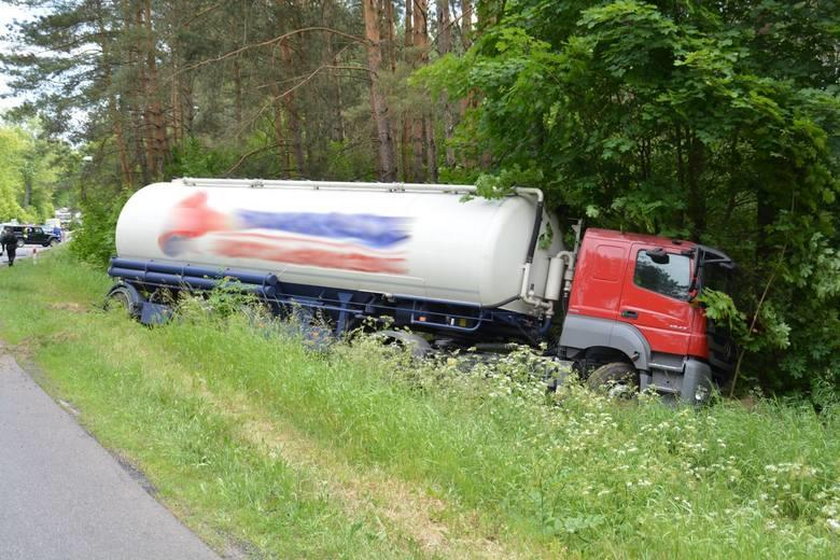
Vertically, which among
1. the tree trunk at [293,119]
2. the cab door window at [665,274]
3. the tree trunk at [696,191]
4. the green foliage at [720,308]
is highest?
the tree trunk at [293,119]

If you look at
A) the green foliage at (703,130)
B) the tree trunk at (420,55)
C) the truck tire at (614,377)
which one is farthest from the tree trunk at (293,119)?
the truck tire at (614,377)

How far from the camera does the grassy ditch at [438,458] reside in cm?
434

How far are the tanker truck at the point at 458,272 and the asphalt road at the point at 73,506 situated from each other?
4.86 meters

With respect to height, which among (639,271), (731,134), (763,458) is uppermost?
(731,134)

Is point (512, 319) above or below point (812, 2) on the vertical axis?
below

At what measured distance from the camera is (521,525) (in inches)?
177

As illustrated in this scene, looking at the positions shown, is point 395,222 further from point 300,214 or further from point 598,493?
point 598,493

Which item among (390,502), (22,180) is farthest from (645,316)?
(22,180)

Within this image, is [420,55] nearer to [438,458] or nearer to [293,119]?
[293,119]

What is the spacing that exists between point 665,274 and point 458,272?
268 centimetres

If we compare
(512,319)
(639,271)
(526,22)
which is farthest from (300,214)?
(639,271)

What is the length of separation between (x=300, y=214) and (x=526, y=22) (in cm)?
466

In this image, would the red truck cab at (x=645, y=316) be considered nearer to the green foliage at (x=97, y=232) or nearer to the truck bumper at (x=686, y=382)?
the truck bumper at (x=686, y=382)

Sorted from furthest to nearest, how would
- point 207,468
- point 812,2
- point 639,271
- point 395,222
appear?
point 395,222 → point 812,2 → point 639,271 → point 207,468
